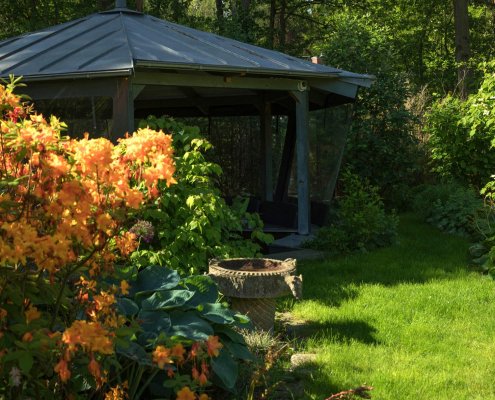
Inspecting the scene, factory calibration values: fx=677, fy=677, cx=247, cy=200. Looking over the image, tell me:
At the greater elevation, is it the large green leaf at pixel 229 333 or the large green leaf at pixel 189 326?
the large green leaf at pixel 189 326

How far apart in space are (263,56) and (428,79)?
16.8m

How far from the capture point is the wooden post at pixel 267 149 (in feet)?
36.8

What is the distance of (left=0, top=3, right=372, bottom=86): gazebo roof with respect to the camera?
6824mm

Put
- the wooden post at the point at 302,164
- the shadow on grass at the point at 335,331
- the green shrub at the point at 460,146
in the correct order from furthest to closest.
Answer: the green shrub at the point at 460,146, the wooden post at the point at 302,164, the shadow on grass at the point at 335,331

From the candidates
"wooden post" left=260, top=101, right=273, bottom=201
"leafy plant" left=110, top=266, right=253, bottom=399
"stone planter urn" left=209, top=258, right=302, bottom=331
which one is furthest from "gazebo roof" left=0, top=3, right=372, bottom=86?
"leafy plant" left=110, top=266, right=253, bottom=399

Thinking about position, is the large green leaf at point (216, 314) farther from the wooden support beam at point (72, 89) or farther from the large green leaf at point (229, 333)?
the wooden support beam at point (72, 89)

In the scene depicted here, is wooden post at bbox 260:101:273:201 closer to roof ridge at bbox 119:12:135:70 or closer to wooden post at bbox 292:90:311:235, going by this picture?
wooden post at bbox 292:90:311:235

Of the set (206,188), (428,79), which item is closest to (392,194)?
(206,188)

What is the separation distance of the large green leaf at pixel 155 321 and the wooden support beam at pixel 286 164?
286 inches

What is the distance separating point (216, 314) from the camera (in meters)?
3.75

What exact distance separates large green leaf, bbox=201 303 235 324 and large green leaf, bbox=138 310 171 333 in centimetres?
26

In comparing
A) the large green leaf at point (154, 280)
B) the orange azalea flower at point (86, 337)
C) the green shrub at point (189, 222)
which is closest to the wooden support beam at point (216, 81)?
the green shrub at point (189, 222)

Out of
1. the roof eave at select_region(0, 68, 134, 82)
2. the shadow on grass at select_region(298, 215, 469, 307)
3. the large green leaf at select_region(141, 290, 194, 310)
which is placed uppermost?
the roof eave at select_region(0, 68, 134, 82)

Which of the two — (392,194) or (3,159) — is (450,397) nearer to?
(3,159)
